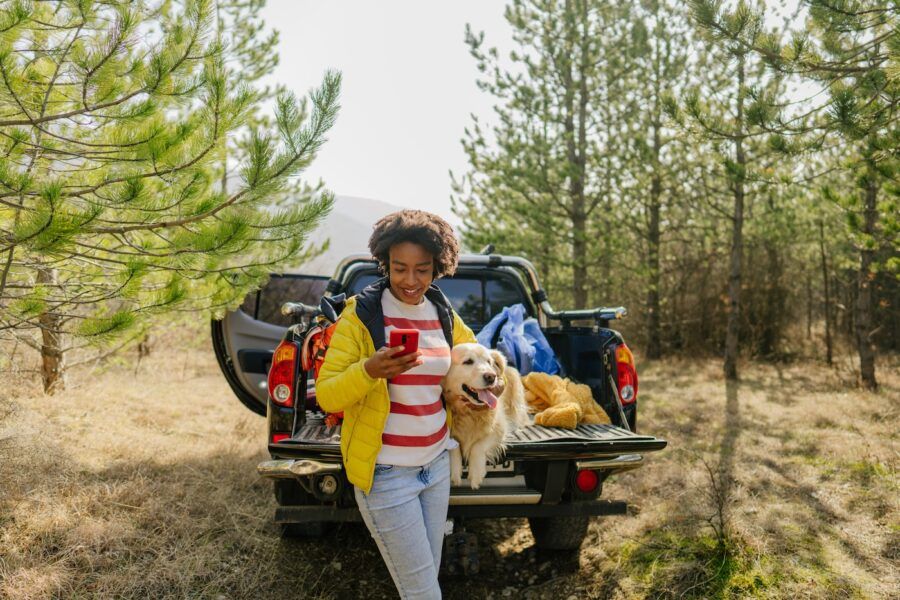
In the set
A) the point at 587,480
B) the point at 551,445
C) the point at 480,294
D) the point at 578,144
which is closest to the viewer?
the point at 551,445

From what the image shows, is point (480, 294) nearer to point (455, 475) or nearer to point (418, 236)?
point (455, 475)

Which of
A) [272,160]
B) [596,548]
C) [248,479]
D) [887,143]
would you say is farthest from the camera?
[248,479]

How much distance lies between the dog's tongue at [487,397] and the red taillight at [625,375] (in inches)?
58.5

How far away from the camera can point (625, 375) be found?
336 cm

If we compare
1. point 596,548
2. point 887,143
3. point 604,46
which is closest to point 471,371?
point 596,548

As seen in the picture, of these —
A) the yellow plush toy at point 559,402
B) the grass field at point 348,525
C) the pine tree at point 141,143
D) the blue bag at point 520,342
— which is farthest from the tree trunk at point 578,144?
the pine tree at point 141,143

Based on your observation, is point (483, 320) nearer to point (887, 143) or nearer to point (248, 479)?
point (248, 479)

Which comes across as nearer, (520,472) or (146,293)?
(520,472)

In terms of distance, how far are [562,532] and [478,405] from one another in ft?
5.62

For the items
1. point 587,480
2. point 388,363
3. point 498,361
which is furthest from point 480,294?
point 388,363

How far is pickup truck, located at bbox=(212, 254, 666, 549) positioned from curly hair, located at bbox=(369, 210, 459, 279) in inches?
39.5

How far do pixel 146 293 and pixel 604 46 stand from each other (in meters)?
9.51

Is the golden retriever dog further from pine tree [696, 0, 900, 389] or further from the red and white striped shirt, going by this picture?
pine tree [696, 0, 900, 389]

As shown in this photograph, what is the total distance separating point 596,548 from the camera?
3703 mm
